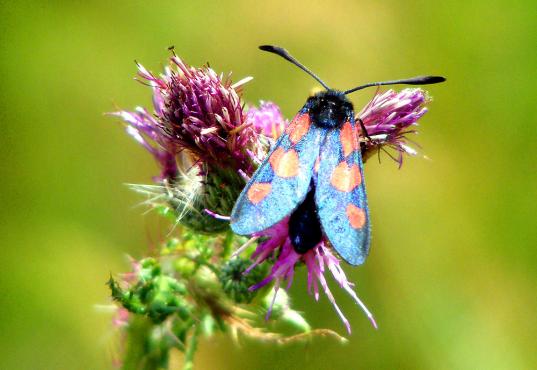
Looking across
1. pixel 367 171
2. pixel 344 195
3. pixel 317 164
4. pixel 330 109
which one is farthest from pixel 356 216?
pixel 367 171

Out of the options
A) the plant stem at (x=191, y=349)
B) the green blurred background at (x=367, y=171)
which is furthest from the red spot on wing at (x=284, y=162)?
the green blurred background at (x=367, y=171)

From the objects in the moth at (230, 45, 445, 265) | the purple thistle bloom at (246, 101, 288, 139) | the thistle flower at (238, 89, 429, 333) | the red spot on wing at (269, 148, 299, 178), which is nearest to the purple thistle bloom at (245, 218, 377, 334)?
the thistle flower at (238, 89, 429, 333)

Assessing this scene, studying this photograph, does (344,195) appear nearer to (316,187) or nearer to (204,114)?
(316,187)

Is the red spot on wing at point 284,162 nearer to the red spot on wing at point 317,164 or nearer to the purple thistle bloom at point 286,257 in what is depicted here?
the red spot on wing at point 317,164

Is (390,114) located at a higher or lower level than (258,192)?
higher

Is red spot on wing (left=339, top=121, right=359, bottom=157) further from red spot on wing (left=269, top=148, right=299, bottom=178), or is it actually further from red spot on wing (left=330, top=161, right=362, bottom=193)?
red spot on wing (left=269, top=148, right=299, bottom=178)

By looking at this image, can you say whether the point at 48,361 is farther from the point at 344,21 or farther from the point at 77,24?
the point at 344,21
